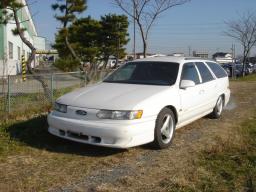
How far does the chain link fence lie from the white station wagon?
8.80ft

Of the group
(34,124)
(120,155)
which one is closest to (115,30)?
(34,124)

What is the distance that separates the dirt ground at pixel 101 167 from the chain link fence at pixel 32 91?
2520 millimetres

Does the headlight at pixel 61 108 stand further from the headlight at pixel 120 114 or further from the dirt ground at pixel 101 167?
the headlight at pixel 120 114

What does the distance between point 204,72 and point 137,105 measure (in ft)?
9.31

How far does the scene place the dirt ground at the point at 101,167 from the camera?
14.6ft

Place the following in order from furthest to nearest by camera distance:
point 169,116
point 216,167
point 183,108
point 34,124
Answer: point 34,124, point 183,108, point 169,116, point 216,167

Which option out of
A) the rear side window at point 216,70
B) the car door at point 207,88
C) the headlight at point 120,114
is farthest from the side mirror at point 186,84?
the rear side window at point 216,70

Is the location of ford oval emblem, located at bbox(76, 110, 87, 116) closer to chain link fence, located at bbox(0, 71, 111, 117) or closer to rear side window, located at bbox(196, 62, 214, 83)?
rear side window, located at bbox(196, 62, 214, 83)

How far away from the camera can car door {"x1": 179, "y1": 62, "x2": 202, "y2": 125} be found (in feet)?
21.7

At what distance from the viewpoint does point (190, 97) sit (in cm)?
686

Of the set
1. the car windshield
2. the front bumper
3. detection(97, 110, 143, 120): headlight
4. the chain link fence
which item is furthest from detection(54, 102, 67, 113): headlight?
the chain link fence

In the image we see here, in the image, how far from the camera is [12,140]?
249 inches

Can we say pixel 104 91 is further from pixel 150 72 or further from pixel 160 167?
pixel 160 167

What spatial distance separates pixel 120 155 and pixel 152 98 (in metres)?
0.96
